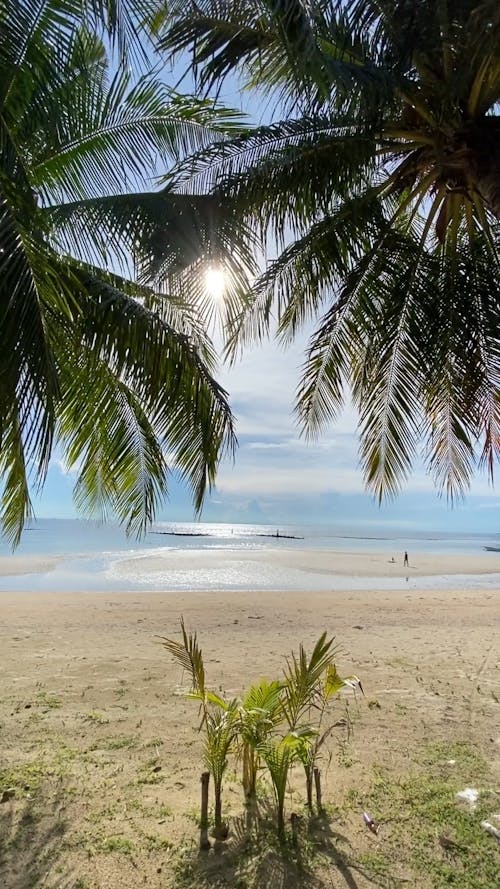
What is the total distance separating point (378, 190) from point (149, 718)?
529cm

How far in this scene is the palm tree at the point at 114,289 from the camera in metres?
3.39

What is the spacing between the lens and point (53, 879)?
294 centimetres

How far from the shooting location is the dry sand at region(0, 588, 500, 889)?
3275 mm

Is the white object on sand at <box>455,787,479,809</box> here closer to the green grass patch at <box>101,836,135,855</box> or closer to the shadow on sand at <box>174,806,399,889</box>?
the shadow on sand at <box>174,806,399,889</box>

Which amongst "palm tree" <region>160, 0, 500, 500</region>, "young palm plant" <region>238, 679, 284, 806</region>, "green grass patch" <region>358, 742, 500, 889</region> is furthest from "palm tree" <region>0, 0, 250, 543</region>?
"green grass patch" <region>358, 742, 500, 889</region>

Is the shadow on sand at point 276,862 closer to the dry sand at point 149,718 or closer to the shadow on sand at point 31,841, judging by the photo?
the dry sand at point 149,718

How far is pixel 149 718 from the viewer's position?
5.24 meters

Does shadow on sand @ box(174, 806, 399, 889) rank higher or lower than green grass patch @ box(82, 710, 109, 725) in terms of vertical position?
lower

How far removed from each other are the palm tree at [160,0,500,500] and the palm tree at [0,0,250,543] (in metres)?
0.49

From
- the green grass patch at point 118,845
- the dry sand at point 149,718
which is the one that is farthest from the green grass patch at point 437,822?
the green grass patch at point 118,845

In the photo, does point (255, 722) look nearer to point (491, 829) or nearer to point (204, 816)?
point (204, 816)

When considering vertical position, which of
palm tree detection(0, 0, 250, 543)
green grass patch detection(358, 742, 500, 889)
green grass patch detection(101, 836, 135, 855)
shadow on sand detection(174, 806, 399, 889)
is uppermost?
palm tree detection(0, 0, 250, 543)

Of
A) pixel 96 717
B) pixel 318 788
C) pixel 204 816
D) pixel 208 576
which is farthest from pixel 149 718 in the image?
pixel 208 576

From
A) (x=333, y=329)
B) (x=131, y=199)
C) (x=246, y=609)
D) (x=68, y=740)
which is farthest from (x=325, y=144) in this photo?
(x=246, y=609)
